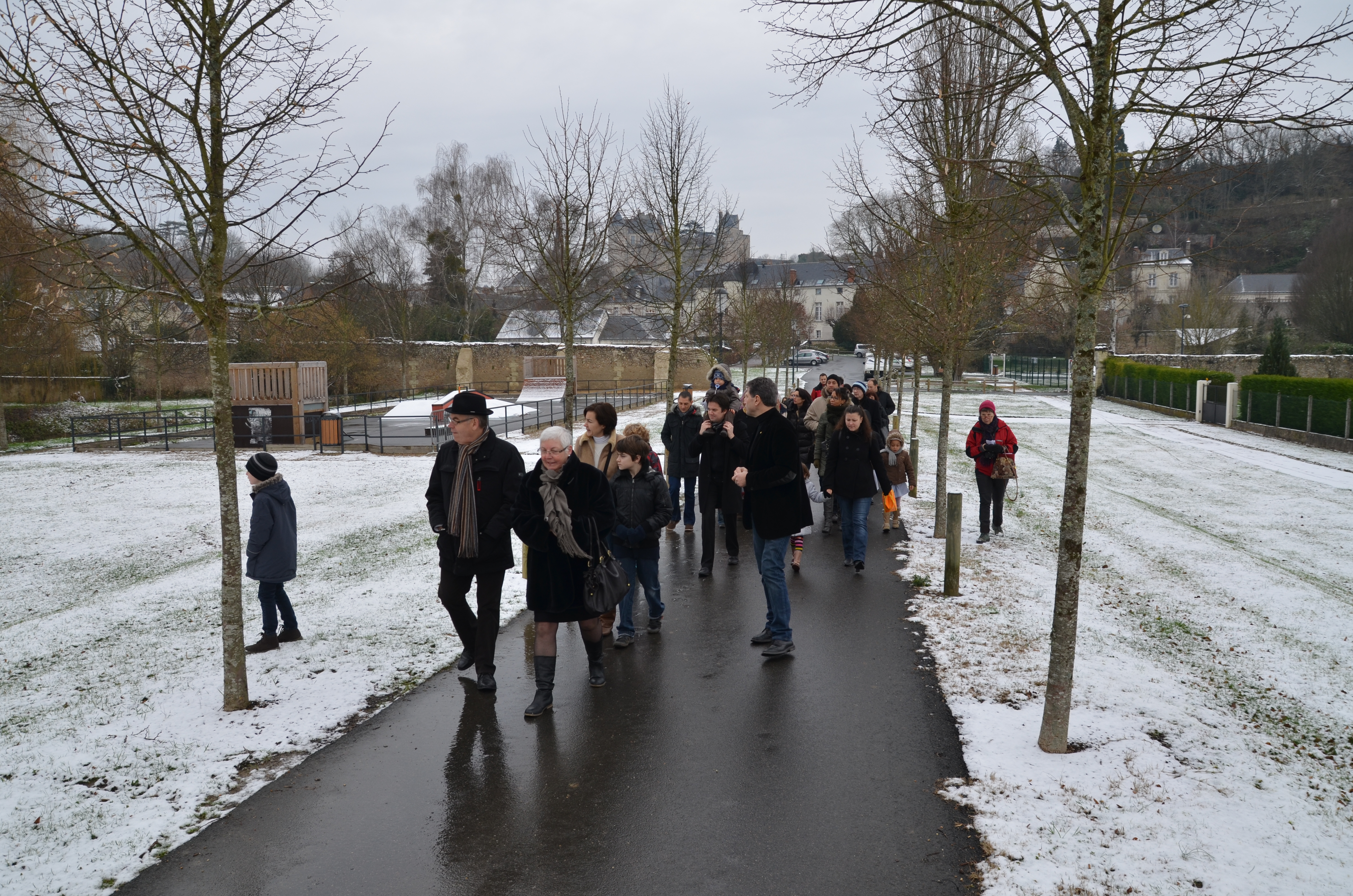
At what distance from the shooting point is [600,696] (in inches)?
229

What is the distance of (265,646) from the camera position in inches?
277

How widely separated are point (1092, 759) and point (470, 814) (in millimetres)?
3365

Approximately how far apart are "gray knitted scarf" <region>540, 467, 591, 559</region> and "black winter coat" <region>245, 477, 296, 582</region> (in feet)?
8.74

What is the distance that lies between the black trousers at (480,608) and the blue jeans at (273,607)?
1.91 meters

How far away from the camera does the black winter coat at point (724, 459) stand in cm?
862

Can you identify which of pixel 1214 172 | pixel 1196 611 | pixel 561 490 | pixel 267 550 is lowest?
pixel 1196 611

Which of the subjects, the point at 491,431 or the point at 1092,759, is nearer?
the point at 1092,759

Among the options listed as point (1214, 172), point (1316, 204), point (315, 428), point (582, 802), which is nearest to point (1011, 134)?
point (1214, 172)

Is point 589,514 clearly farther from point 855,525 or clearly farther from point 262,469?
point 855,525

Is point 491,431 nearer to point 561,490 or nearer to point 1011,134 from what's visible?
point 561,490

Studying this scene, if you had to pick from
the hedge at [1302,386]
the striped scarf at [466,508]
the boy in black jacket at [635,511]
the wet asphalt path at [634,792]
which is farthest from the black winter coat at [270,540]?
the hedge at [1302,386]

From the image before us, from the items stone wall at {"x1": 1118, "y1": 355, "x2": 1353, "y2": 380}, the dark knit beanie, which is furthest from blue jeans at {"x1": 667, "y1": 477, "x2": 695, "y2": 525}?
stone wall at {"x1": 1118, "y1": 355, "x2": 1353, "y2": 380}

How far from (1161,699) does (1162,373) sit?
37527 mm

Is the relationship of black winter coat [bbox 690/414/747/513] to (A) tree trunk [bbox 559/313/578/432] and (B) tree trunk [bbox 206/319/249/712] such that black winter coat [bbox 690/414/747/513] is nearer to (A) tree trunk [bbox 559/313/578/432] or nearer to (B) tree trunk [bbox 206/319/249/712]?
(A) tree trunk [bbox 559/313/578/432]
